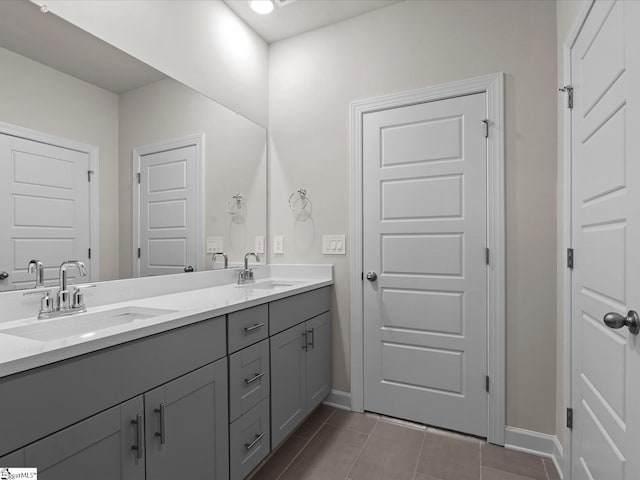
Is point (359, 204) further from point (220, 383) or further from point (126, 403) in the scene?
point (126, 403)

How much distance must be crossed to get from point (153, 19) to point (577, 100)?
2.12 metres

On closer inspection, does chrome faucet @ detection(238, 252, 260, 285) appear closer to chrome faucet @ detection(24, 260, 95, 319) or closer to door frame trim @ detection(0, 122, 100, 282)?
door frame trim @ detection(0, 122, 100, 282)

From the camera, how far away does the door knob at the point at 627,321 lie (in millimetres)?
966

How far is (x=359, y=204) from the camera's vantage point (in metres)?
2.35

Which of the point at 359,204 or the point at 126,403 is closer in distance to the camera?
the point at 126,403

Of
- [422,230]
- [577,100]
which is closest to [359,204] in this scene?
[422,230]

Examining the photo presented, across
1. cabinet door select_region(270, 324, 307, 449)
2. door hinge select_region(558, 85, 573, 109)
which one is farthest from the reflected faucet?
door hinge select_region(558, 85, 573, 109)

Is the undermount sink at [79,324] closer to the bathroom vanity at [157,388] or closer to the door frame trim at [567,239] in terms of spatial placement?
the bathroom vanity at [157,388]

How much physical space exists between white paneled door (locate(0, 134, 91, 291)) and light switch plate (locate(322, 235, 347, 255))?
56.9 inches

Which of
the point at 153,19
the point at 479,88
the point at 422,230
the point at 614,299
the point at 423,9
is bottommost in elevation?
the point at 614,299

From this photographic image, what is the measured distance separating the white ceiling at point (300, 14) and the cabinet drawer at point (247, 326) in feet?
6.61

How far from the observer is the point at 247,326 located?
1595 millimetres

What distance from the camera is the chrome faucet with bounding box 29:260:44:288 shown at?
4.32 ft

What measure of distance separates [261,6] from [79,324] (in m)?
2.18
